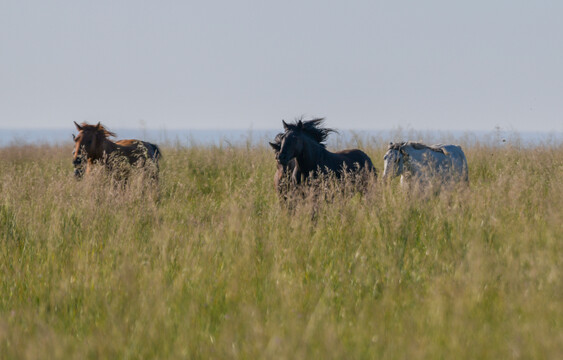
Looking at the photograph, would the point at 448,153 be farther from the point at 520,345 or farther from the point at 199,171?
the point at 520,345

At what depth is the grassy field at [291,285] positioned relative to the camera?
2.81 m

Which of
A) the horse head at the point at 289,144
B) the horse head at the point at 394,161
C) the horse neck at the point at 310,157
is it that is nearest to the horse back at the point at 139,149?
the horse head at the point at 289,144

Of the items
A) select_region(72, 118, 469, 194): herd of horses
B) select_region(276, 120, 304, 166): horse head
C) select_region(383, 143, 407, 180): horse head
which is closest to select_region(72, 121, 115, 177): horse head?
select_region(72, 118, 469, 194): herd of horses

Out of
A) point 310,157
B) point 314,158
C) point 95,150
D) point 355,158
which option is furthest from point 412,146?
point 95,150

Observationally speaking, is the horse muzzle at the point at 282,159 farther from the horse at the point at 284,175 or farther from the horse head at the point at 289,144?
the horse at the point at 284,175

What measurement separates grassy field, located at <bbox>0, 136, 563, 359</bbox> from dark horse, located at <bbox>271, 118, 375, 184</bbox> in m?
0.94

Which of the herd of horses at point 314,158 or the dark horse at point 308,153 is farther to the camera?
the herd of horses at point 314,158

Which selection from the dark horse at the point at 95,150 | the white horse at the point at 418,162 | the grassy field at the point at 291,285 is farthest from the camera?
the dark horse at the point at 95,150

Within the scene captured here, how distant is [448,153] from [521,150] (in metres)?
5.90

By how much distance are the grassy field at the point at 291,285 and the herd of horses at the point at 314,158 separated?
3.12ft

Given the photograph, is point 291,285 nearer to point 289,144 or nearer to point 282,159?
point 282,159

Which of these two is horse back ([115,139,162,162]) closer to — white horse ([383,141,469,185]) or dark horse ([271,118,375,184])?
dark horse ([271,118,375,184])

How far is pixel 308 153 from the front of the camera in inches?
279

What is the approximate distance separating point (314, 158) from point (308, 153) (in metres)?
0.17
